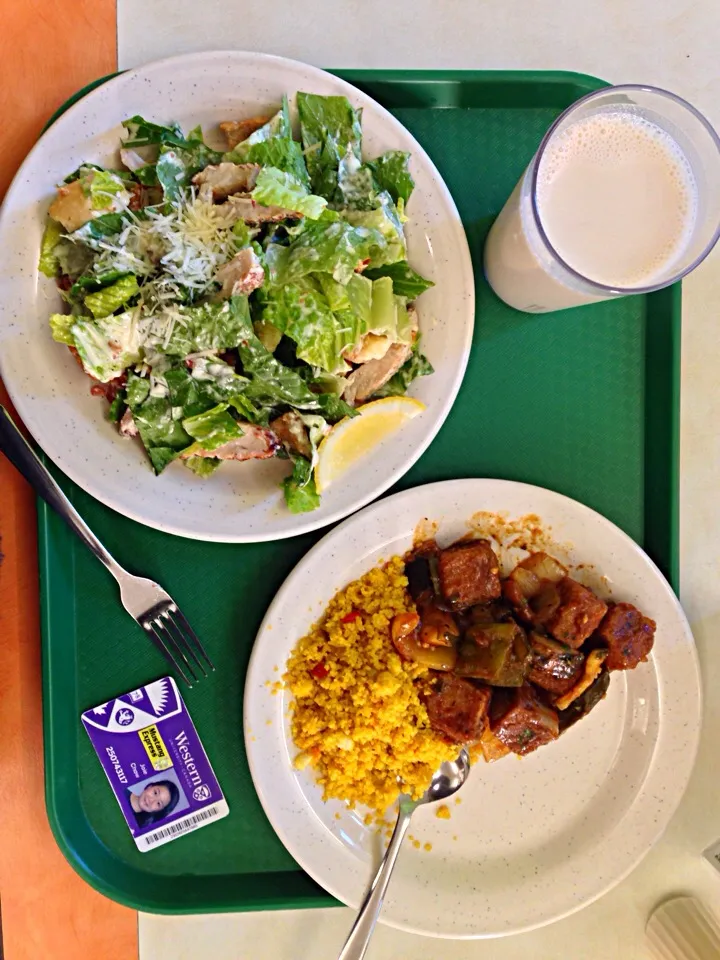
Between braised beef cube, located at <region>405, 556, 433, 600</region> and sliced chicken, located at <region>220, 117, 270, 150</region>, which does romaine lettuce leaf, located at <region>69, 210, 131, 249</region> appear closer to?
sliced chicken, located at <region>220, 117, 270, 150</region>

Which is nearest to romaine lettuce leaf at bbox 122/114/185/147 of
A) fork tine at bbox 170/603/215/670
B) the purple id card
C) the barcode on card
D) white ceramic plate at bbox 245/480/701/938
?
white ceramic plate at bbox 245/480/701/938

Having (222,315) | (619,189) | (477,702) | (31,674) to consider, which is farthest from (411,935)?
(619,189)

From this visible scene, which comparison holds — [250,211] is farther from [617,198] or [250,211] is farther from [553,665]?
[553,665]

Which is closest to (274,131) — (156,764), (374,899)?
(156,764)

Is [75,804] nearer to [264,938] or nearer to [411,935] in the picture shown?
[264,938]

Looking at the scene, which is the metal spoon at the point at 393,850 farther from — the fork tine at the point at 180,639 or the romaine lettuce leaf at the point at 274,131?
the romaine lettuce leaf at the point at 274,131
